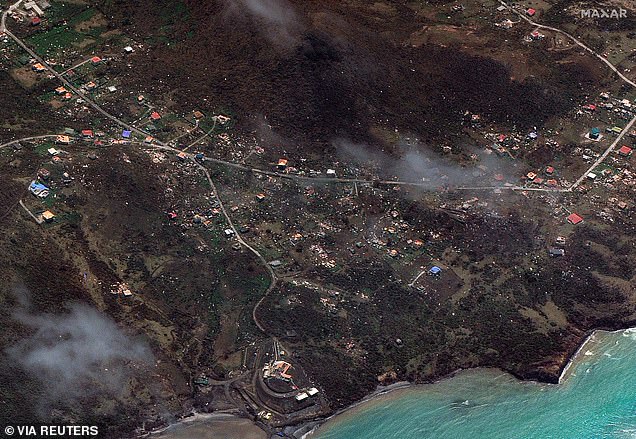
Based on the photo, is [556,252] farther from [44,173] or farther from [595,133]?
[44,173]

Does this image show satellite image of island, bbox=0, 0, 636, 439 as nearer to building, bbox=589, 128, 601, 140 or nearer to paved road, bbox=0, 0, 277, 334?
paved road, bbox=0, 0, 277, 334

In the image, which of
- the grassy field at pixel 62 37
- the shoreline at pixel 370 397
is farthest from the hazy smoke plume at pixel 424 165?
the grassy field at pixel 62 37

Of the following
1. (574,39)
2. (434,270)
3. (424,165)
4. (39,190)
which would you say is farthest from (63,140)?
(574,39)

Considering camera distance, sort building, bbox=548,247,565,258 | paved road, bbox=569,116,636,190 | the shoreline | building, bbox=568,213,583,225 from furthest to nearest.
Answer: paved road, bbox=569,116,636,190, building, bbox=568,213,583,225, building, bbox=548,247,565,258, the shoreline

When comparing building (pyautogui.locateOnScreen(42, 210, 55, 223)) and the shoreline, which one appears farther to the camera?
building (pyautogui.locateOnScreen(42, 210, 55, 223))

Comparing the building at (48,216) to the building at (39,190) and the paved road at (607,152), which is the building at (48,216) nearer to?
the building at (39,190)

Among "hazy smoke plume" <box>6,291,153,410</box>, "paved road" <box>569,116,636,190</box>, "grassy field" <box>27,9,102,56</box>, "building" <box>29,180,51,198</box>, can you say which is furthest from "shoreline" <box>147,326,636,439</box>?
"grassy field" <box>27,9,102,56</box>
